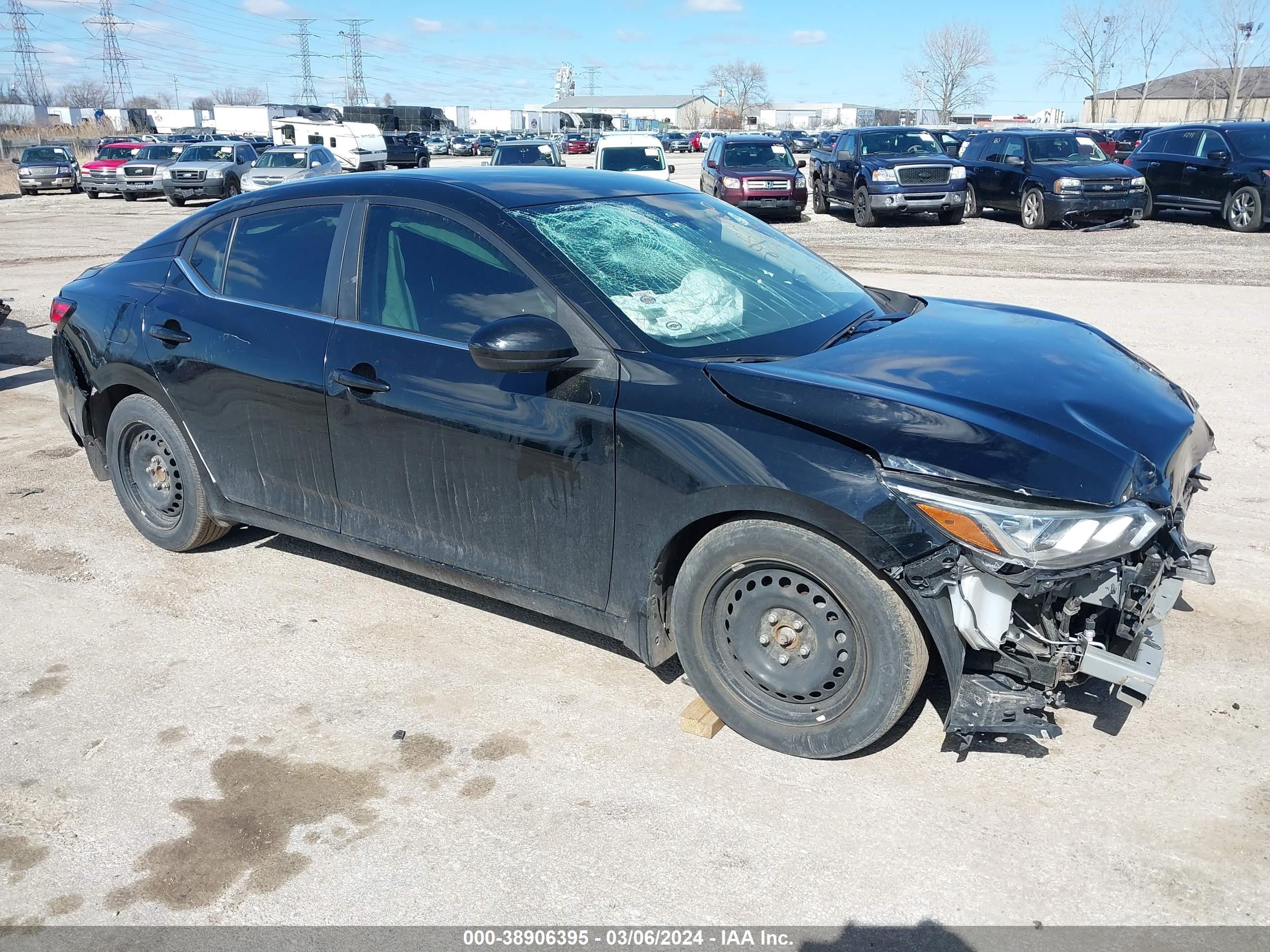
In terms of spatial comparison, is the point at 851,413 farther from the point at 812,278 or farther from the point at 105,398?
the point at 105,398

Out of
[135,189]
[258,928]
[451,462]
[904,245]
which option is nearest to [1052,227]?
[904,245]

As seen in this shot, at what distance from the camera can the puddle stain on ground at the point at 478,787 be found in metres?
3.21

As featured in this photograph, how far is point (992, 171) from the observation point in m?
20.4

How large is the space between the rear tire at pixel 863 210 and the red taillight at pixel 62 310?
56.3ft

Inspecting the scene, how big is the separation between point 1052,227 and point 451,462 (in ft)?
60.1

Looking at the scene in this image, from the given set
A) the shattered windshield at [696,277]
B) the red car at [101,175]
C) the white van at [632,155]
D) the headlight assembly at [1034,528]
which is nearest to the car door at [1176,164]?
the white van at [632,155]

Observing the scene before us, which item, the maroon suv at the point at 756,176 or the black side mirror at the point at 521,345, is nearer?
the black side mirror at the point at 521,345

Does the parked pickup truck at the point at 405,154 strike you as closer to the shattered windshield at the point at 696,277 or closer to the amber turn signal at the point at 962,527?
the shattered windshield at the point at 696,277

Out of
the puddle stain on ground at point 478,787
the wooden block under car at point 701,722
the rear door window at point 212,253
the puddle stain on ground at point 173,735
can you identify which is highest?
the rear door window at point 212,253

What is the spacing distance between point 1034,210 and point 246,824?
63.4ft

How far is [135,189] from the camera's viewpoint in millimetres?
30516

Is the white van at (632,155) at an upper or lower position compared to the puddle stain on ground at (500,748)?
upper

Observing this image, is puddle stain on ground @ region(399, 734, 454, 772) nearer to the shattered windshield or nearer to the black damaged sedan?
the black damaged sedan

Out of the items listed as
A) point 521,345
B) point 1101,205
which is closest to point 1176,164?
point 1101,205
